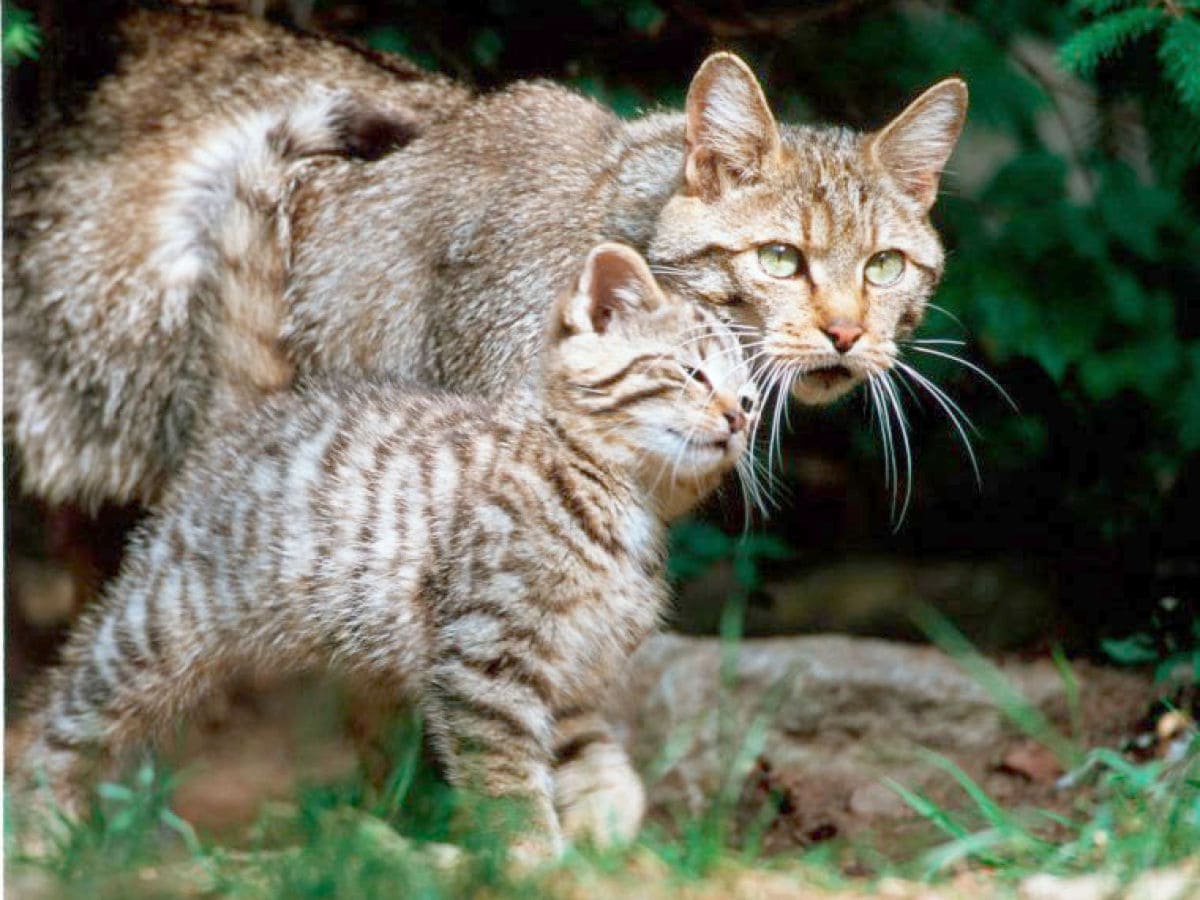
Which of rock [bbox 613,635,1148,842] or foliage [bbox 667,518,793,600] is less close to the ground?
foliage [bbox 667,518,793,600]

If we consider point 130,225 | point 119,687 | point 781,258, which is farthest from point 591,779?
point 130,225

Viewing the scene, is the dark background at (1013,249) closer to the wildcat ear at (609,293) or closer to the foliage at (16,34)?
the foliage at (16,34)

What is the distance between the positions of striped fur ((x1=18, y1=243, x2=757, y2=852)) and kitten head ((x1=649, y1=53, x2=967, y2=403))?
0.24 meters

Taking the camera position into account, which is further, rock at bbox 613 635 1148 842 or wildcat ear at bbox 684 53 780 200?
rock at bbox 613 635 1148 842

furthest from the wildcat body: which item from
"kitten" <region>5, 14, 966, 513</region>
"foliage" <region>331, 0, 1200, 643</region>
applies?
"foliage" <region>331, 0, 1200, 643</region>

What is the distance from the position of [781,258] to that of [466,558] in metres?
1.03

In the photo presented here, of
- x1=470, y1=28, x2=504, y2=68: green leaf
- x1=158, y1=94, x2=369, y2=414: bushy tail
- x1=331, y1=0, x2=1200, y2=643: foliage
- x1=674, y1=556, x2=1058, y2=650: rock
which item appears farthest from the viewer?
x1=674, y1=556, x2=1058, y2=650: rock

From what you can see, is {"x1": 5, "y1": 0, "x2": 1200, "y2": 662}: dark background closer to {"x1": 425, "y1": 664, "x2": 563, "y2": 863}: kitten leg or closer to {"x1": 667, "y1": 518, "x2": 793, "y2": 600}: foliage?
{"x1": 667, "y1": 518, "x2": 793, "y2": 600}: foliage

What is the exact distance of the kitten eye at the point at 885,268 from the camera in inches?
157

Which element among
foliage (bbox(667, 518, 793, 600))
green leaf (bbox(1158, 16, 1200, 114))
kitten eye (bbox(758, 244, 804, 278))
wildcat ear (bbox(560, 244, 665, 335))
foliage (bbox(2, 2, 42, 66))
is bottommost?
foliage (bbox(667, 518, 793, 600))

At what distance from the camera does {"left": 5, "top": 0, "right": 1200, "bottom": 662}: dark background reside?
509 cm

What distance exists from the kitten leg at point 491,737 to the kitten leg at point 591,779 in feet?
0.49

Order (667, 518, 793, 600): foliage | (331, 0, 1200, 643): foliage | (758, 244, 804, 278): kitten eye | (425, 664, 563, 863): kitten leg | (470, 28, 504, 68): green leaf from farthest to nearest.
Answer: (667, 518, 793, 600): foliage, (470, 28, 504, 68): green leaf, (331, 0, 1200, 643): foliage, (758, 244, 804, 278): kitten eye, (425, 664, 563, 863): kitten leg

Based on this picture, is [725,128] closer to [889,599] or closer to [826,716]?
[826,716]
